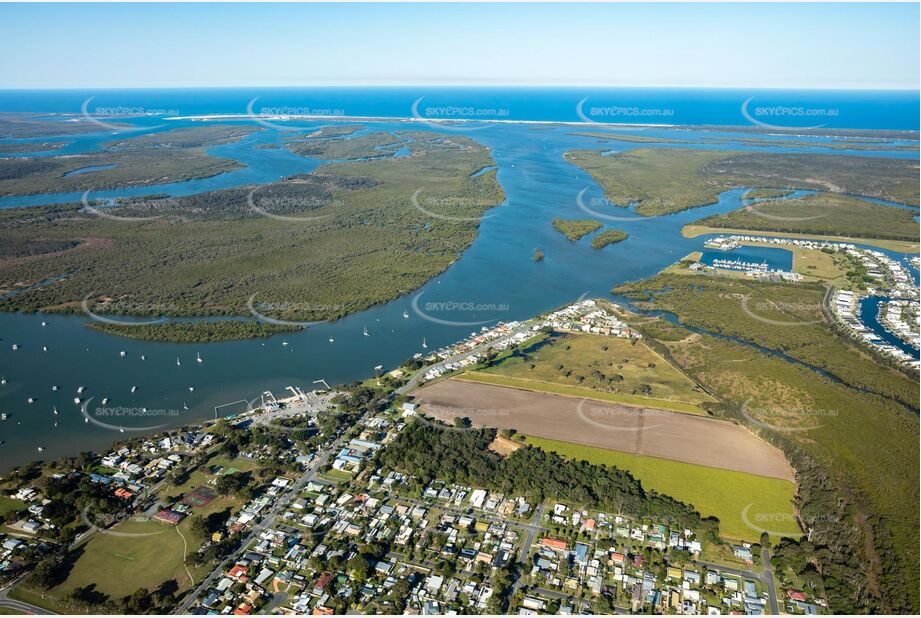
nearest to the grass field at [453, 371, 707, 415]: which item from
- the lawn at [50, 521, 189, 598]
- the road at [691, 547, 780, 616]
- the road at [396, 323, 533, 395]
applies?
the road at [396, 323, 533, 395]

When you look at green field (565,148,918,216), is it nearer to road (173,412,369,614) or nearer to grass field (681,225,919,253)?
grass field (681,225,919,253)

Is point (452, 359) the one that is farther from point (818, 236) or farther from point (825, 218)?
point (825, 218)

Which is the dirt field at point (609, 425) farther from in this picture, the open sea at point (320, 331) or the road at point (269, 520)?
the open sea at point (320, 331)

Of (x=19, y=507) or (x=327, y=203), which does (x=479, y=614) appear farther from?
(x=327, y=203)

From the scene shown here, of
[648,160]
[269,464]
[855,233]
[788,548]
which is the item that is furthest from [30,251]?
[648,160]

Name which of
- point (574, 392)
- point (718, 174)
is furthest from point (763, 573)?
point (718, 174)
